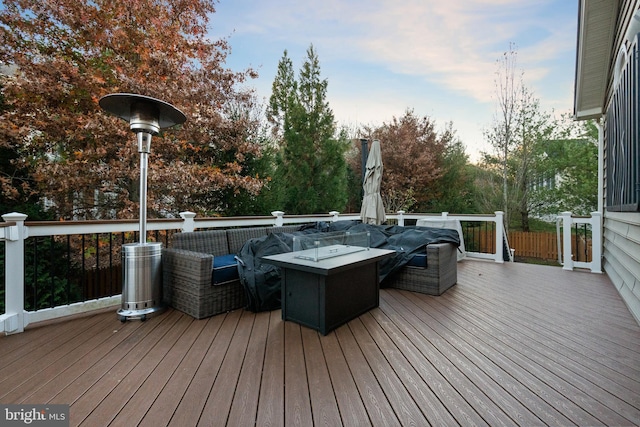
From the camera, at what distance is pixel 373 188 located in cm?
496

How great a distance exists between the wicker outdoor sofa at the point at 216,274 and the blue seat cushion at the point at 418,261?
0.13 ft

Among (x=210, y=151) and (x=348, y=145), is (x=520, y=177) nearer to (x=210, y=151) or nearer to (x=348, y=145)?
(x=348, y=145)

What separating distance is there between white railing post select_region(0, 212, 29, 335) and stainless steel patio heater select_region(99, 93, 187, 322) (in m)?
0.69

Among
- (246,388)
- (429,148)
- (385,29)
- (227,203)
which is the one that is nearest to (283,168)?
(227,203)

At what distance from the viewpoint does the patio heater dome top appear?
2564 millimetres

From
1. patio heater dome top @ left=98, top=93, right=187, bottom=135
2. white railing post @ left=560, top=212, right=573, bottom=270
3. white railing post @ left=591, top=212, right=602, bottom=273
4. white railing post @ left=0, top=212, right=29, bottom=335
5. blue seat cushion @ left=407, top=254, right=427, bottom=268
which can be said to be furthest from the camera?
white railing post @ left=560, top=212, right=573, bottom=270

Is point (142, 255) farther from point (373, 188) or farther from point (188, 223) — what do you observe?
point (373, 188)

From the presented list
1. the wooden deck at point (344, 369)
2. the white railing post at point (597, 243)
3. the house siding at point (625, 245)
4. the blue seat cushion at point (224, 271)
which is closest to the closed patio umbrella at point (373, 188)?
the wooden deck at point (344, 369)

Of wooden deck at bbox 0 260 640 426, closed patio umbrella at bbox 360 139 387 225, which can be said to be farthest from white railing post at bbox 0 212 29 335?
closed patio umbrella at bbox 360 139 387 225

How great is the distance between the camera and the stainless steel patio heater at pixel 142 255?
268 centimetres

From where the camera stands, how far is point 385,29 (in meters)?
6.12

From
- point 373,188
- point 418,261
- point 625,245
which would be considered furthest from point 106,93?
point 625,245

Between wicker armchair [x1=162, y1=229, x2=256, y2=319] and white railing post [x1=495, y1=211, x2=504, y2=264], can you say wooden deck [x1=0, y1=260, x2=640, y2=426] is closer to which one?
wicker armchair [x1=162, y1=229, x2=256, y2=319]

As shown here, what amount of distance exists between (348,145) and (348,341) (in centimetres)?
688
